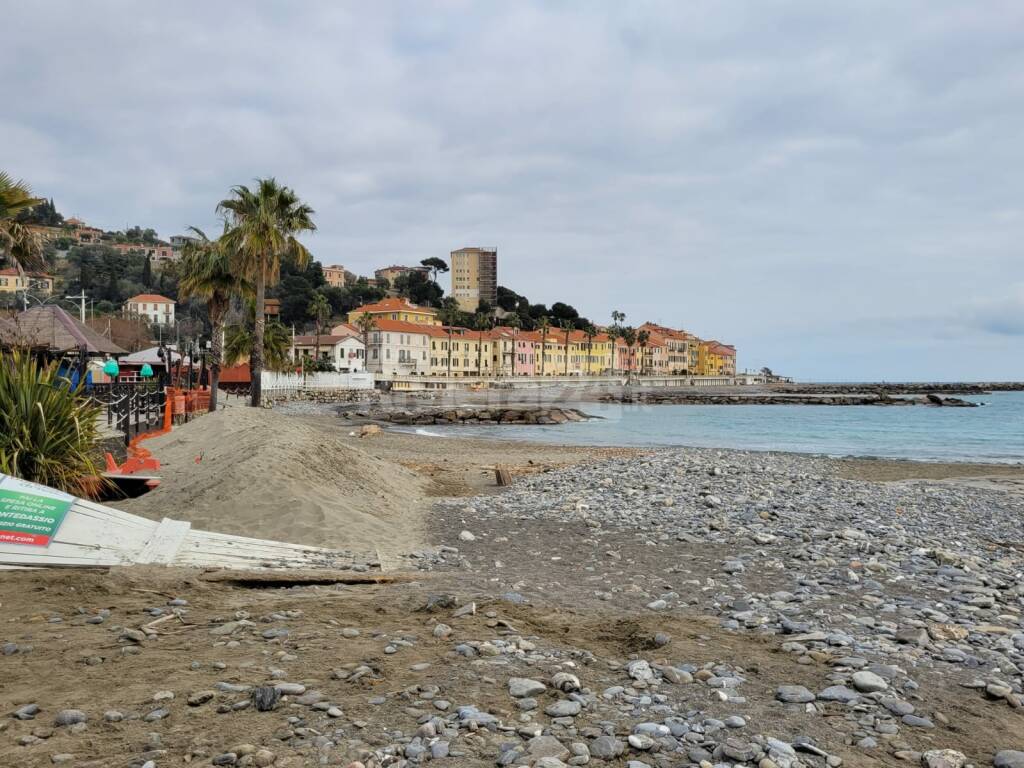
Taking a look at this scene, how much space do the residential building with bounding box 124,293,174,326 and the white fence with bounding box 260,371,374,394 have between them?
2758 inches

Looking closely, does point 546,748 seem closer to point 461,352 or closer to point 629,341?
point 461,352

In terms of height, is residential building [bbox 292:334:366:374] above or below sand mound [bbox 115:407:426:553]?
above

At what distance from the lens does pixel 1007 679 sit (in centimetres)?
535

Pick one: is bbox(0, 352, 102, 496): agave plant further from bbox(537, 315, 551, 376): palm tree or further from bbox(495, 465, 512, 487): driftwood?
bbox(537, 315, 551, 376): palm tree

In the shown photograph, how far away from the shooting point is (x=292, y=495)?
11000 mm

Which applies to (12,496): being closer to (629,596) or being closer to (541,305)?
(629,596)

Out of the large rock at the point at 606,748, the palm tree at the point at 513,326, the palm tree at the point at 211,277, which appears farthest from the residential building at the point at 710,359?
the large rock at the point at 606,748

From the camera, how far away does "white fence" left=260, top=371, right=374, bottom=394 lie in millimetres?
76125

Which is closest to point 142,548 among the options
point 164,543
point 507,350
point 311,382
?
point 164,543

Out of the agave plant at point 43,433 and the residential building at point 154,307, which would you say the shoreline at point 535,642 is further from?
the residential building at point 154,307

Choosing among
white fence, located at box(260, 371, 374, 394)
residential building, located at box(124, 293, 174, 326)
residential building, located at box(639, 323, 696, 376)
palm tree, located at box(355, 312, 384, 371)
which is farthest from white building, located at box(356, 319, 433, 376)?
residential building, located at box(639, 323, 696, 376)

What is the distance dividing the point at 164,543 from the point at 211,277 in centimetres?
2787

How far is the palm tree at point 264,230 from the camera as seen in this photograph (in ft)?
102

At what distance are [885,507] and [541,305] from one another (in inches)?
7151
